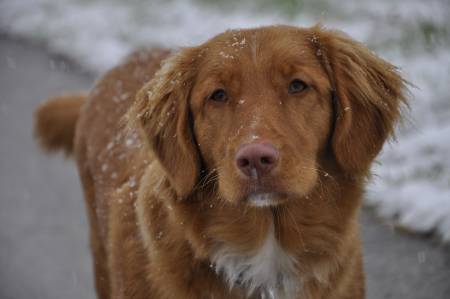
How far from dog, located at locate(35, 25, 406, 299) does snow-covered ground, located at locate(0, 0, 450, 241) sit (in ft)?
0.99

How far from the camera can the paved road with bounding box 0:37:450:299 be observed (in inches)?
184

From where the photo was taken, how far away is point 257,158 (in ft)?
9.30

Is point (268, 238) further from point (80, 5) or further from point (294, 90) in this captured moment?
point (80, 5)

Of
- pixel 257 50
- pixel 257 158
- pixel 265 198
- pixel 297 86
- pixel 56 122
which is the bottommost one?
pixel 56 122

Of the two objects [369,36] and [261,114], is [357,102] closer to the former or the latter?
[261,114]

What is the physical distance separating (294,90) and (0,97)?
257 inches

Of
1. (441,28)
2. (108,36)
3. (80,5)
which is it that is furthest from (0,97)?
(441,28)

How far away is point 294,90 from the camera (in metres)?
3.22

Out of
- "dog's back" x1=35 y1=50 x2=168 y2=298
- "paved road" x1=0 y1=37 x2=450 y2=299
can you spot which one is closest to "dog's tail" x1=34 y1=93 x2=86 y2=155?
"dog's back" x1=35 y1=50 x2=168 y2=298

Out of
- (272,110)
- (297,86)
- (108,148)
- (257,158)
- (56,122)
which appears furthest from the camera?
(56,122)

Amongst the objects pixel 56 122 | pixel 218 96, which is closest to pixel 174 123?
pixel 218 96

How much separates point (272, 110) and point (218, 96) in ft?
1.13

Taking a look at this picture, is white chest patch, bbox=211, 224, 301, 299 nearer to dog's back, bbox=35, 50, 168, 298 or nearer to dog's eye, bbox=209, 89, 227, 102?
dog's back, bbox=35, 50, 168, 298

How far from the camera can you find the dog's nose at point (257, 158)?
9.30 feet
